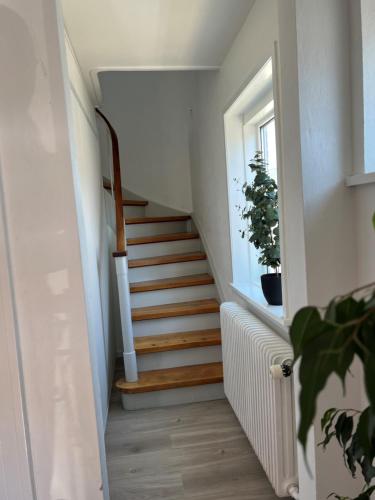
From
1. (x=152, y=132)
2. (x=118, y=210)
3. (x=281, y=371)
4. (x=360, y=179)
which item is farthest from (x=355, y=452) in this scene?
(x=152, y=132)

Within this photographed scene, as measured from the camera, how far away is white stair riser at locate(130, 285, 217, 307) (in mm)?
2949

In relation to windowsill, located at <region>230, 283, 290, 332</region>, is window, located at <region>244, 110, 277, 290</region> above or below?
above

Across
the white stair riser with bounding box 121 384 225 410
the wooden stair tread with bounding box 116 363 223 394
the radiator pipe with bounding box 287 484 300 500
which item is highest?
the wooden stair tread with bounding box 116 363 223 394

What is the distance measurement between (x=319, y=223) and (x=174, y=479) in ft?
4.91

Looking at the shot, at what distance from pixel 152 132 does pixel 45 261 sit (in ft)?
10.9

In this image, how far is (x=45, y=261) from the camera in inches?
47.5

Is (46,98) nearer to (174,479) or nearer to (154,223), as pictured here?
(174,479)

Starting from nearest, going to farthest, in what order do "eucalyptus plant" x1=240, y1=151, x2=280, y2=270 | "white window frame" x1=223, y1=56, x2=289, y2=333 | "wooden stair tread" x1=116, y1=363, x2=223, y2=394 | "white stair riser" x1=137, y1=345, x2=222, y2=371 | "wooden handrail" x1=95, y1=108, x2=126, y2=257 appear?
"eucalyptus plant" x1=240, y1=151, x2=280, y2=270 → "white window frame" x1=223, y1=56, x2=289, y2=333 → "wooden stair tread" x1=116, y1=363, x2=223, y2=394 → "wooden handrail" x1=95, y1=108, x2=126, y2=257 → "white stair riser" x1=137, y1=345, x2=222, y2=371

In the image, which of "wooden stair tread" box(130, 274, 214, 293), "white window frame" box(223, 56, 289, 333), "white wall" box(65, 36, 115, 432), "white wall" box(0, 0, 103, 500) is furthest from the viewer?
"wooden stair tread" box(130, 274, 214, 293)

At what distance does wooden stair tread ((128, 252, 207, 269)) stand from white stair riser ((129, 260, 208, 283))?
4cm

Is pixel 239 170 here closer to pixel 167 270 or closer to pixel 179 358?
pixel 167 270

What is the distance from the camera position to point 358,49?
3.49 feet

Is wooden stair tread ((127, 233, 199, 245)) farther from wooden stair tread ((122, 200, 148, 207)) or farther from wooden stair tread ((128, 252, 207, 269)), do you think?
wooden stair tread ((122, 200, 148, 207))

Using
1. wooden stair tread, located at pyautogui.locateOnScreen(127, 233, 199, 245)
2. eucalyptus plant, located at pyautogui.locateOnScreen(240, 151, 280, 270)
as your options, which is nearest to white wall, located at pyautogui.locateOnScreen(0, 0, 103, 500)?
eucalyptus plant, located at pyautogui.locateOnScreen(240, 151, 280, 270)
